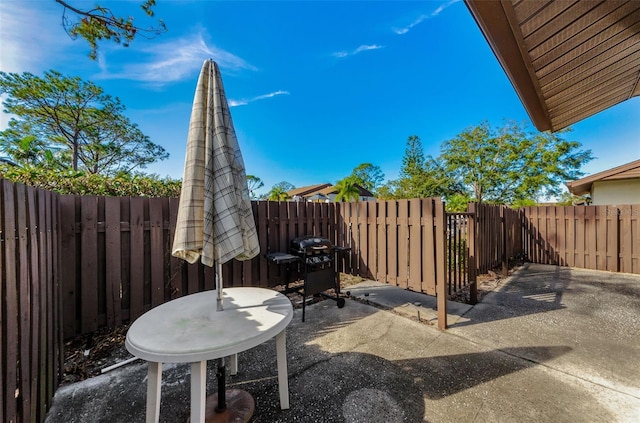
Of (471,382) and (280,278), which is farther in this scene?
(280,278)

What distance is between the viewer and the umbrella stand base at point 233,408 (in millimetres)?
1654

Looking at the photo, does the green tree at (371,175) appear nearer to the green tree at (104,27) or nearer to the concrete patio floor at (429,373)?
the concrete patio floor at (429,373)

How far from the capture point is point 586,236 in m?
5.98

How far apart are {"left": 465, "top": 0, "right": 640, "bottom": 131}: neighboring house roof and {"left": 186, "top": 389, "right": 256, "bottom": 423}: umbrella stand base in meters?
2.76

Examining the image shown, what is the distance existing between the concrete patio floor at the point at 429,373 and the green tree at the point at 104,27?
159 inches

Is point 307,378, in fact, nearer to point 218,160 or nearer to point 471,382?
point 471,382

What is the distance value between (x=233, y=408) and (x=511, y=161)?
2598 centimetres

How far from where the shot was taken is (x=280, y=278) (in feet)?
14.1

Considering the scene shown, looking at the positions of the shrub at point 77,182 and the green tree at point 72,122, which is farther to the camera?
the green tree at point 72,122

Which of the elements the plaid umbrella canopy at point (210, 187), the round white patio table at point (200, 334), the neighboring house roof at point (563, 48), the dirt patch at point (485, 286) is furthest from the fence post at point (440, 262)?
the plaid umbrella canopy at point (210, 187)

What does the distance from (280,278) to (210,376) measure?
2159mm

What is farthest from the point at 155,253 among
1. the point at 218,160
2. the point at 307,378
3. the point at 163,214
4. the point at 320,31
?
the point at 320,31

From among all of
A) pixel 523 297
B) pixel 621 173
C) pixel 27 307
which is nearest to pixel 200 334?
pixel 27 307

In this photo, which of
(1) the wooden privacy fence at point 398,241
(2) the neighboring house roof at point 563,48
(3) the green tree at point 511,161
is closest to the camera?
(2) the neighboring house roof at point 563,48
